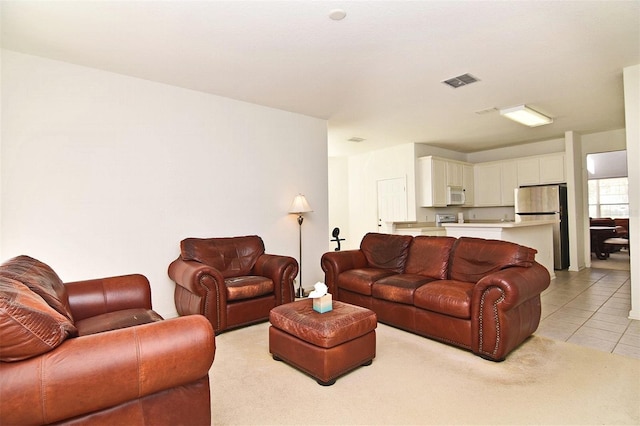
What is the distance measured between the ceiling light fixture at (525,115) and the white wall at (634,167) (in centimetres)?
117

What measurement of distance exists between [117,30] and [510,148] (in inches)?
302

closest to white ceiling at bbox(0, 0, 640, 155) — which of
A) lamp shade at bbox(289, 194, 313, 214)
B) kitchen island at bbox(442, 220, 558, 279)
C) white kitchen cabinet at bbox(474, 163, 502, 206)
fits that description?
lamp shade at bbox(289, 194, 313, 214)

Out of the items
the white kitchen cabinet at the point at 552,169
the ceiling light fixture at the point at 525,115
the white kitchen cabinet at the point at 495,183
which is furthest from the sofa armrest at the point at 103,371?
the white kitchen cabinet at the point at 495,183

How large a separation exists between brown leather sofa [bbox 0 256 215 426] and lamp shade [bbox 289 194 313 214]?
3118 millimetres

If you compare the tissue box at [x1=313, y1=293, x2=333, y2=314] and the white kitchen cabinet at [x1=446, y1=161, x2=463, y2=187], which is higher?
the white kitchen cabinet at [x1=446, y1=161, x2=463, y2=187]

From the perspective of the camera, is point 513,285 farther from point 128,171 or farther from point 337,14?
point 128,171

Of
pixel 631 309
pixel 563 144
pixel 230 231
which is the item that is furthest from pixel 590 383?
pixel 563 144

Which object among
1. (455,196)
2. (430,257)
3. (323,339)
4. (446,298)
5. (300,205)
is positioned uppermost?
(455,196)

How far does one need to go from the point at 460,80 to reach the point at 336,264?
2554 millimetres

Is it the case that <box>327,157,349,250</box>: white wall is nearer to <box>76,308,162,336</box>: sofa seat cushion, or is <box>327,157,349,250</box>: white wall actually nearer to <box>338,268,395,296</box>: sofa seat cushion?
<box>338,268,395,296</box>: sofa seat cushion

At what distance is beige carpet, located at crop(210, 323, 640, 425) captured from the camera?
6.08 ft

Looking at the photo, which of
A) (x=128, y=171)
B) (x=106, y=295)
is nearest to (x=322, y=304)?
(x=106, y=295)

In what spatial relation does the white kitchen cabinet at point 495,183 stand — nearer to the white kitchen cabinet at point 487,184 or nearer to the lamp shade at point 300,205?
the white kitchen cabinet at point 487,184

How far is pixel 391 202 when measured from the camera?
283 inches
